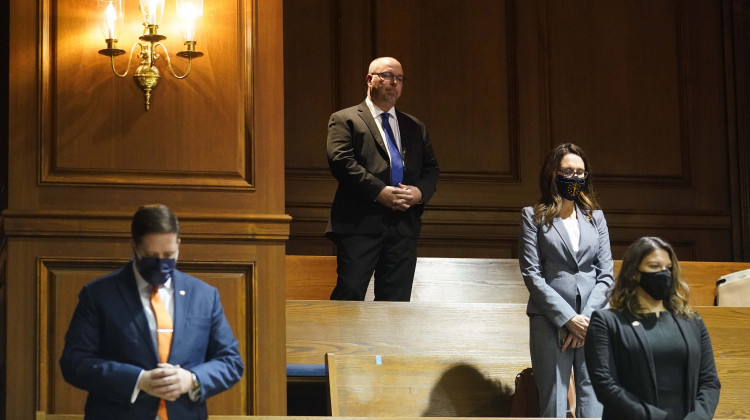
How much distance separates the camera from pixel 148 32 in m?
4.30

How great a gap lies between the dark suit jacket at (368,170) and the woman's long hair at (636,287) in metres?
1.87

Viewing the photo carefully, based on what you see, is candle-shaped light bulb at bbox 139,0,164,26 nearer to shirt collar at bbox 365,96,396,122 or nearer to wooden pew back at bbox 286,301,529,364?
shirt collar at bbox 365,96,396,122

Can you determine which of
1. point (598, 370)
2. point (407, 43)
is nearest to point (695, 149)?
point (407, 43)

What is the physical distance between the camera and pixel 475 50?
7508 millimetres

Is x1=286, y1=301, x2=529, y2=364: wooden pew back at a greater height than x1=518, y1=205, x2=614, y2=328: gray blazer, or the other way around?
x1=518, y1=205, x2=614, y2=328: gray blazer

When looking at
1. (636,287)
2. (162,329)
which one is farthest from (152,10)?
(636,287)

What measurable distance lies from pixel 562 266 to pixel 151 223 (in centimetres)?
198

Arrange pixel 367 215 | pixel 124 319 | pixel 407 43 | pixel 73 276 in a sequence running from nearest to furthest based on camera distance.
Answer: pixel 124 319 < pixel 73 276 < pixel 367 215 < pixel 407 43

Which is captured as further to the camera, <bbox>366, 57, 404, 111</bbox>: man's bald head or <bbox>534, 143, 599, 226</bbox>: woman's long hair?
<bbox>366, 57, 404, 111</bbox>: man's bald head

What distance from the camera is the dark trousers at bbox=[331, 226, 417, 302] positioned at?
5105 mm

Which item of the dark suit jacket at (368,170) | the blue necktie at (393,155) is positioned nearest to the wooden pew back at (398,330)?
the dark suit jacket at (368,170)

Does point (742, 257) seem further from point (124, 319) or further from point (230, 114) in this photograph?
point (124, 319)

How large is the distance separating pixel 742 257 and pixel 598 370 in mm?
4627

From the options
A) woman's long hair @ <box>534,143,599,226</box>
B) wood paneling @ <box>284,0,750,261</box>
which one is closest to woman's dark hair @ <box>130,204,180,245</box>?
woman's long hair @ <box>534,143,599,226</box>
